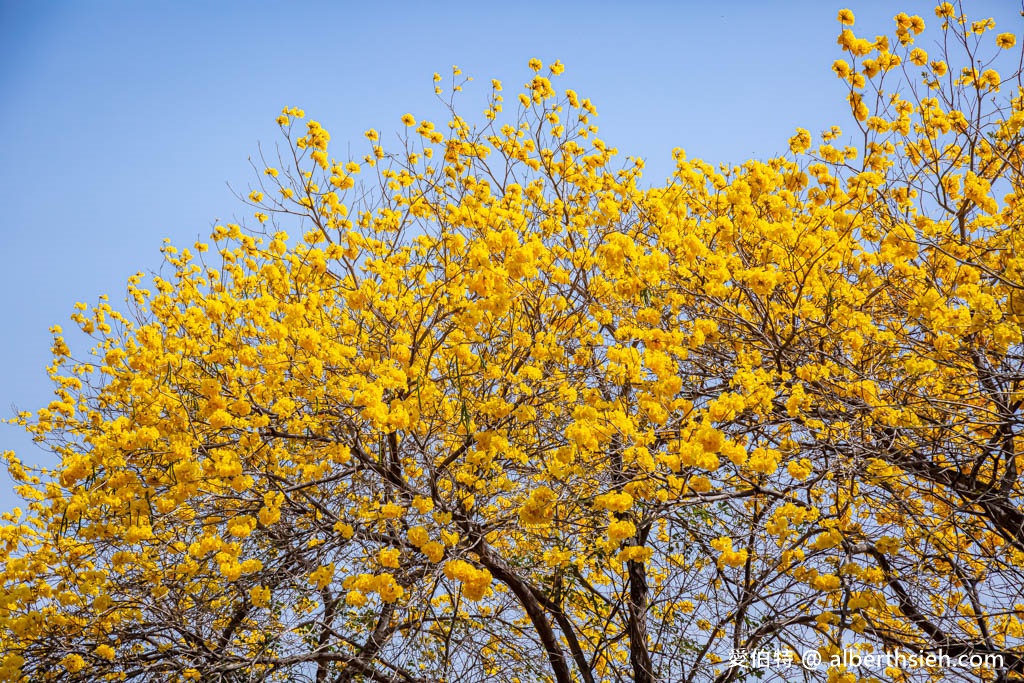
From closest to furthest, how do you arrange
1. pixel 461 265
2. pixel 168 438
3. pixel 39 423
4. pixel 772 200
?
pixel 168 438 → pixel 461 265 → pixel 772 200 → pixel 39 423

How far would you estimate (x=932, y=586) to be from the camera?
4406mm

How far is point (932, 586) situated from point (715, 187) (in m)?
2.77

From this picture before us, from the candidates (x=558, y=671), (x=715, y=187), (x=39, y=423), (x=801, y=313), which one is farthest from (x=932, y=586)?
(x=39, y=423)

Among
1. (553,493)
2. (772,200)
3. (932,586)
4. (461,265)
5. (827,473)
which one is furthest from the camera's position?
(772,200)

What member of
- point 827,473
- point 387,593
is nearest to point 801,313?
point 827,473

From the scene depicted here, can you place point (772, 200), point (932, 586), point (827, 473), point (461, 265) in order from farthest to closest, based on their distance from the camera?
point (772, 200)
point (932, 586)
point (461, 265)
point (827, 473)

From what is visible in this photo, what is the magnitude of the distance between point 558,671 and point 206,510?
2.41 m

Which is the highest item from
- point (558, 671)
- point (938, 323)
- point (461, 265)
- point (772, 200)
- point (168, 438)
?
point (772, 200)

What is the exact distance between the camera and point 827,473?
10.7 feet

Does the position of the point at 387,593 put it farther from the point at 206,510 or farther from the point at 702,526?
the point at 702,526

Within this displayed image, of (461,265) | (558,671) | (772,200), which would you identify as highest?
(772,200)

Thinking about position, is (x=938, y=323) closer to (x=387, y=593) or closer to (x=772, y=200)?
(x=772, y=200)

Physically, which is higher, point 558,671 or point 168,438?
point 168,438

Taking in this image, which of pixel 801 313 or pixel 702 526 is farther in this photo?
pixel 702 526
